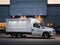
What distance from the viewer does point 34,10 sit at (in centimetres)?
6581

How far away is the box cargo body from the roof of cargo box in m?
27.3

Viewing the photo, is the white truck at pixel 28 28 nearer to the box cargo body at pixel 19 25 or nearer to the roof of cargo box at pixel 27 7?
the box cargo body at pixel 19 25

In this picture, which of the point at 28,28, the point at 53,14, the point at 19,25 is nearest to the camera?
the point at 28,28

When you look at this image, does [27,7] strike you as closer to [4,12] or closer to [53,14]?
[4,12]

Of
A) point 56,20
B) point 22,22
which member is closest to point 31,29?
point 22,22

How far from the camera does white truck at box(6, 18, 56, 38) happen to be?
36.7 metres

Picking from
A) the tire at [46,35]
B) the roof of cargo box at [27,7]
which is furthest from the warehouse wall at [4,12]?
the tire at [46,35]

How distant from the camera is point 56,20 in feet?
214

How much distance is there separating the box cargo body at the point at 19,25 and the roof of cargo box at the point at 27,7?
27331 mm

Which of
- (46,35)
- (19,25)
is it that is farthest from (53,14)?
(46,35)

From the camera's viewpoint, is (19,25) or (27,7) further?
(27,7)

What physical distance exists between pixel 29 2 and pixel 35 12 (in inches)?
99.3

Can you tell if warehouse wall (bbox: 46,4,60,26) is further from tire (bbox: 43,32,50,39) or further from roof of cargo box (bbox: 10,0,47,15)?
tire (bbox: 43,32,50,39)

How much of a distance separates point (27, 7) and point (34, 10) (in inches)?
65.2
